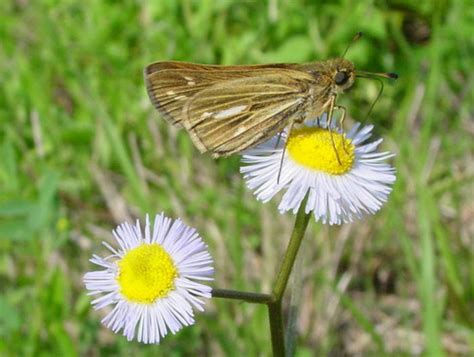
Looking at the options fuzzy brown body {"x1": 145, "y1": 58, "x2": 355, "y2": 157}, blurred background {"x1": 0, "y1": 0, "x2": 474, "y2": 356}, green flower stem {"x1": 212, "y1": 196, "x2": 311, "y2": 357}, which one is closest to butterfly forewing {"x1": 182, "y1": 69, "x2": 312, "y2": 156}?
fuzzy brown body {"x1": 145, "y1": 58, "x2": 355, "y2": 157}

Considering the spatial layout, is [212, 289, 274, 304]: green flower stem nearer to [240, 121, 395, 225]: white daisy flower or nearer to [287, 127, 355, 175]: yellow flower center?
[240, 121, 395, 225]: white daisy flower

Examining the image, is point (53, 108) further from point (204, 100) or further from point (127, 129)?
point (204, 100)

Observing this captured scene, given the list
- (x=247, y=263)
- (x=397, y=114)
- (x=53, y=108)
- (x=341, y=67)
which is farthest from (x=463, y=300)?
(x=53, y=108)

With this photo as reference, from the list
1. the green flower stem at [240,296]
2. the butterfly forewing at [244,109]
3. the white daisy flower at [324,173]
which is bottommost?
the green flower stem at [240,296]

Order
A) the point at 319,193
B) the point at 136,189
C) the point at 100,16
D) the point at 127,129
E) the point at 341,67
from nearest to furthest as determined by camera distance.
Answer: the point at 319,193
the point at 341,67
the point at 136,189
the point at 127,129
the point at 100,16

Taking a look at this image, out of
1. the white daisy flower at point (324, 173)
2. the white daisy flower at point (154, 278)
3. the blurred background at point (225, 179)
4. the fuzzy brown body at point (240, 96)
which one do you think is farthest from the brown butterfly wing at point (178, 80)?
the blurred background at point (225, 179)

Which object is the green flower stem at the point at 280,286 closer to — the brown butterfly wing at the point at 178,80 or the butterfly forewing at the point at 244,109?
the butterfly forewing at the point at 244,109

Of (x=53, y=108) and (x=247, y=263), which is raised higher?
(x=53, y=108)
